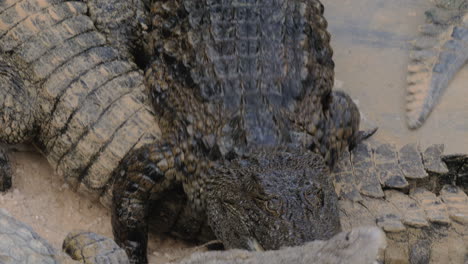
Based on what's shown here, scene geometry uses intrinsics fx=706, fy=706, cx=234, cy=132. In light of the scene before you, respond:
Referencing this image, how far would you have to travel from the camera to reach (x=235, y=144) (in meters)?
3.04

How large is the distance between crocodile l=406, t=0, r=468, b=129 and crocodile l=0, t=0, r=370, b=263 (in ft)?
2.78

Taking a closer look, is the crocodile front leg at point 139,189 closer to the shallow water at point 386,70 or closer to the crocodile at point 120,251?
the crocodile at point 120,251

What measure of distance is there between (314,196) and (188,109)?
32.0 inches

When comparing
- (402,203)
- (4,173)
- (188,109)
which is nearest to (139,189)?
(188,109)

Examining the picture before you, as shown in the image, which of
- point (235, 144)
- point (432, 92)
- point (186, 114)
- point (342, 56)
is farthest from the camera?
point (342, 56)

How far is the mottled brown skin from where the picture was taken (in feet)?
9.25

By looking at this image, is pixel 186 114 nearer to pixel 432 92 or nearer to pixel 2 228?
pixel 2 228

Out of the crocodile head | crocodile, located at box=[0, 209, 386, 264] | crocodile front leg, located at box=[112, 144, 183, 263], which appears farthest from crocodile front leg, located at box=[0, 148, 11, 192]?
the crocodile head

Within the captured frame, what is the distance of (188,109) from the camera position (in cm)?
326

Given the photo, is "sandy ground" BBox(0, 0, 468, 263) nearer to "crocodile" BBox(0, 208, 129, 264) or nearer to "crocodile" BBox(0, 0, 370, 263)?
"crocodile" BBox(0, 0, 370, 263)

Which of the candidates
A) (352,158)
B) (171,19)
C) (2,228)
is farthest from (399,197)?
(2,228)

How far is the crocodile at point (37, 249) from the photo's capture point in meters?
2.19

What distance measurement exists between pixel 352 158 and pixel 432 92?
1056 millimetres

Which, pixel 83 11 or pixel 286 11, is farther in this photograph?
pixel 83 11
